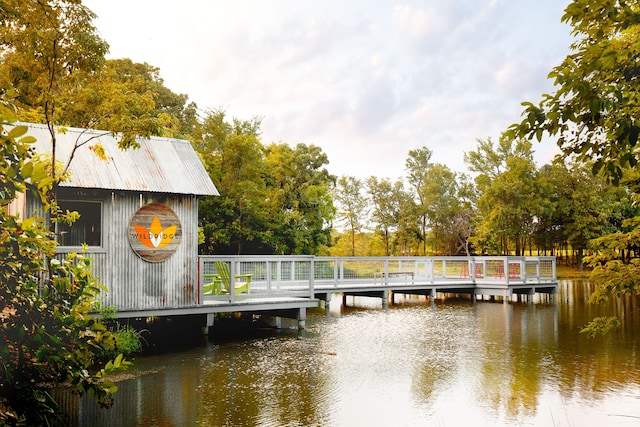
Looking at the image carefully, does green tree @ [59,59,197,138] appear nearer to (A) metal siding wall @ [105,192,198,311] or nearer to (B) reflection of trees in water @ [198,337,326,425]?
(A) metal siding wall @ [105,192,198,311]

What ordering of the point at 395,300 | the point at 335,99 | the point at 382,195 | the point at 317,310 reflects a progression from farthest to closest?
the point at 382,195 < the point at 335,99 < the point at 395,300 < the point at 317,310

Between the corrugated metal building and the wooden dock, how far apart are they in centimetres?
41

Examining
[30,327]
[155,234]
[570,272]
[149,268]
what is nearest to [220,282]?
[149,268]

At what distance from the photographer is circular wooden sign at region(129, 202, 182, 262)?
11984 millimetres

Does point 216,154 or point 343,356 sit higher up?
point 216,154

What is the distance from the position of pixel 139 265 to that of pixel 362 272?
10.7m

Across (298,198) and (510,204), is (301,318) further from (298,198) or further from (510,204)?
(510,204)

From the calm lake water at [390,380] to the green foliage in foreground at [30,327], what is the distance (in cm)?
460

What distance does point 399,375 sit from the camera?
31.5ft

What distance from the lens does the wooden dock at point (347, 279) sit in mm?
13633

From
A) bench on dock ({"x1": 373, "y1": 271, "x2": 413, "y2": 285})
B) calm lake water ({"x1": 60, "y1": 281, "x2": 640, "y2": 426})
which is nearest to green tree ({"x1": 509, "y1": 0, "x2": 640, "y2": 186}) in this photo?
calm lake water ({"x1": 60, "y1": 281, "x2": 640, "y2": 426})

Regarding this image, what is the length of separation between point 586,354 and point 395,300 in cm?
1240

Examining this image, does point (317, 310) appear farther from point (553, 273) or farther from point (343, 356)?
point (553, 273)

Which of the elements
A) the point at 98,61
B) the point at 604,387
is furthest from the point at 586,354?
the point at 98,61
